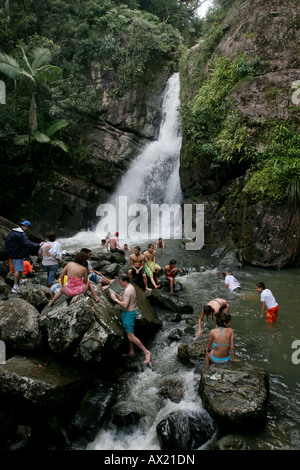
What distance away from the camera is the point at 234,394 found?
15.0 ft

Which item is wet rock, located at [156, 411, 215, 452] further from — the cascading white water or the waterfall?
the cascading white water

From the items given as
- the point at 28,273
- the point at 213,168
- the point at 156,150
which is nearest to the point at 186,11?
the point at 156,150

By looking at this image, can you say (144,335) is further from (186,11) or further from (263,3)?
(186,11)

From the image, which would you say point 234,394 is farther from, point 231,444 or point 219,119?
point 219,119

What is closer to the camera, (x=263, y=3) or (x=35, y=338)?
(x=35, y=338)

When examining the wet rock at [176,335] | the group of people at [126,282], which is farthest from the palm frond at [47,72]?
Answer: the wet rock at [176,335]

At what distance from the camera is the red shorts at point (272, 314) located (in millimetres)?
7334

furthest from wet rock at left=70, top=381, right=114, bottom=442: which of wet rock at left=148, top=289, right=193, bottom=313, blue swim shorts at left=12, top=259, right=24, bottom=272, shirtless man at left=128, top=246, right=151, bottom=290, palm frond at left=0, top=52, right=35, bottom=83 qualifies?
palm frond at left=0, top=52, right=35, bottom=83

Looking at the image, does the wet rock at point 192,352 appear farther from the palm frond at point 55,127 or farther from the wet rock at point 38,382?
the palm frond at point 55,127

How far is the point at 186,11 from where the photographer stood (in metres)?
25.3

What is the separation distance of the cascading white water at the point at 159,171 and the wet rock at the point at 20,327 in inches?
530

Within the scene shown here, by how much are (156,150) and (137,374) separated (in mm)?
16134

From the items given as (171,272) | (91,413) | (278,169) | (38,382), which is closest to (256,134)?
(278,169)
